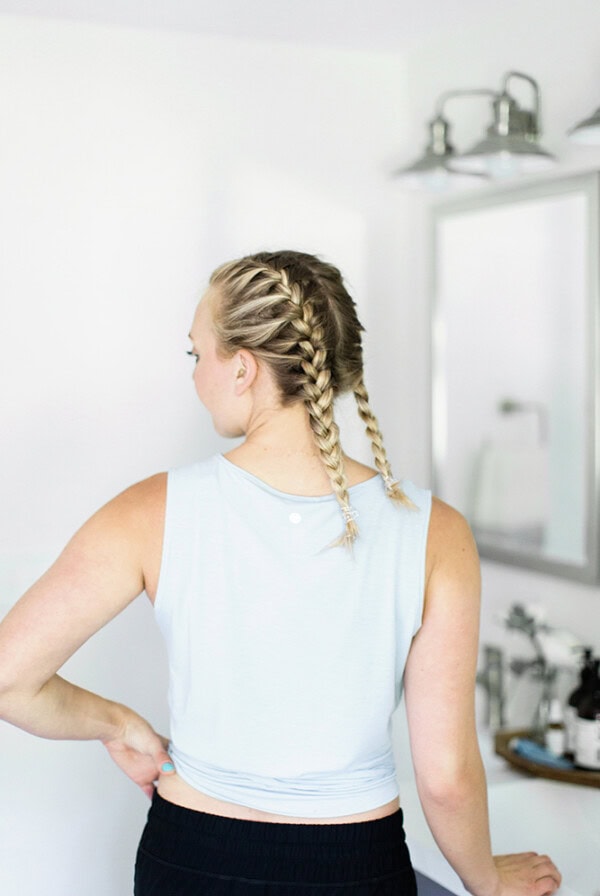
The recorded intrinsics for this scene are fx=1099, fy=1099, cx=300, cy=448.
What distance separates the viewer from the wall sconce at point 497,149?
6.96 ft

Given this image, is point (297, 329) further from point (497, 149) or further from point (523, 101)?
point (523, 101)

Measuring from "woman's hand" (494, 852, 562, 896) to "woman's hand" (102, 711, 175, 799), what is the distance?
470mm

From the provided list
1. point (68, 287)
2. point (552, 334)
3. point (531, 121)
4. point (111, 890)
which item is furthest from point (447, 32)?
point (111, 890)

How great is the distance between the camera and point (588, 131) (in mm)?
1900

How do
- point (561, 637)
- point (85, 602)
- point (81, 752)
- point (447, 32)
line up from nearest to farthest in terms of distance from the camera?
point (85, 602) → point (561, 637) → point (81, 752) → point (447, 32)

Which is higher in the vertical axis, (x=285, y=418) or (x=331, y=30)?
(x=331, y=30)

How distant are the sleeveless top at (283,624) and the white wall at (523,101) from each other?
106 centimetres

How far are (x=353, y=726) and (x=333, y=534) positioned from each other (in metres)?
0.23

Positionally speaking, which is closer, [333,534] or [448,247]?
[333,534]

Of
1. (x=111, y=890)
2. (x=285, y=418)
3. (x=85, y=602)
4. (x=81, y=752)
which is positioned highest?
(x=285, y=418)

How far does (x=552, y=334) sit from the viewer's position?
2.29m

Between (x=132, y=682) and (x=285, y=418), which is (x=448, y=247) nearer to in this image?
(x=132, y=682)

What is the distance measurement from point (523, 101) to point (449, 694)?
146cm

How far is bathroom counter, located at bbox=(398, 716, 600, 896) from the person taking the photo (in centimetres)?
175
